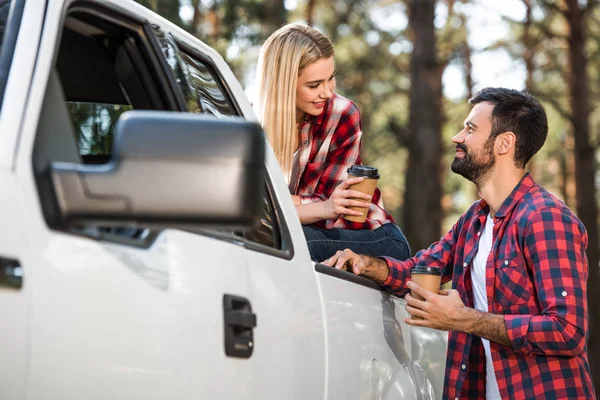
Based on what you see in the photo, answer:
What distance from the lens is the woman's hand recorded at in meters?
3.54

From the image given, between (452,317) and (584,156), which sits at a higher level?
(584,156)

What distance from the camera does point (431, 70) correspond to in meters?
13.2

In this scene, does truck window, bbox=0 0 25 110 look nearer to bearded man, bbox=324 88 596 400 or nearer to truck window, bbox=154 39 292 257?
truck window, bbox=154 39 292 257

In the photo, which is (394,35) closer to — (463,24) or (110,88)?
(463,24)

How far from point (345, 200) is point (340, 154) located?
1.43 feet

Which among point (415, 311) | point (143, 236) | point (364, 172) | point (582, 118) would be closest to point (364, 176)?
point (364, 172)

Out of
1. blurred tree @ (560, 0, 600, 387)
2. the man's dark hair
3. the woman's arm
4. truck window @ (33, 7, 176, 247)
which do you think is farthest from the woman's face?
blurred tree @ (560, 0, 600, 387)

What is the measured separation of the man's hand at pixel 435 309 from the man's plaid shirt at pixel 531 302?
0.15m

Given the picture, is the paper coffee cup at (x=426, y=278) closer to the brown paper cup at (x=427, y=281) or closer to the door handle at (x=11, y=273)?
the brown paper cup at (x=427, y=281)

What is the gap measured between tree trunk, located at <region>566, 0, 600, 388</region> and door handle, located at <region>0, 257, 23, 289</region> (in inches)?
522

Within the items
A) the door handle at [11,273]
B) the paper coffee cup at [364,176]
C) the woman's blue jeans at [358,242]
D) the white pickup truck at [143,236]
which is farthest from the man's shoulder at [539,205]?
the door handle at [11,273]

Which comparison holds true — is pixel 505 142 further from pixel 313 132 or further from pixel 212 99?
pixel 212 99

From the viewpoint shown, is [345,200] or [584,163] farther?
[584,163]

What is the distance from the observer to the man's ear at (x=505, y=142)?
4172mm
